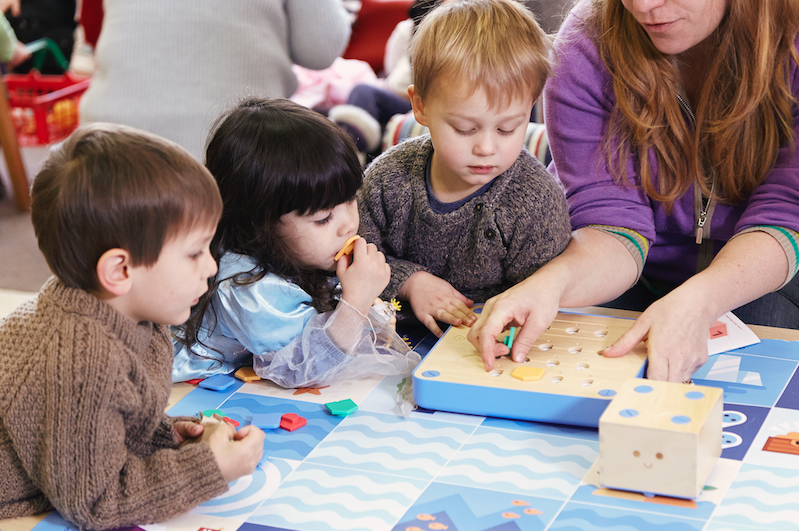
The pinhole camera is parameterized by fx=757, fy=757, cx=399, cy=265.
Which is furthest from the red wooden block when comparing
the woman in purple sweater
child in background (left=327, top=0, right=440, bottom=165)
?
child in background (left=327, top=0, right=440, bottom=165)

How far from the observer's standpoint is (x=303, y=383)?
953 millimetres

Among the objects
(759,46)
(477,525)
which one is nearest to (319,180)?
(477,525)

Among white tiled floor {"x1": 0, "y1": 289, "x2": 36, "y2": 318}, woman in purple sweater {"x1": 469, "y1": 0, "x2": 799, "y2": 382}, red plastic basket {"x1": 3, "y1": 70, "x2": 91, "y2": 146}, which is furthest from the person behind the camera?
Result: red plastic basket {"x1": 3, "y1": 70, "x2": 91, "y2": 146}

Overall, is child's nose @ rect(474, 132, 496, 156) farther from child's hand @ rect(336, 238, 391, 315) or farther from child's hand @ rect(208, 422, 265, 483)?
child's hand @ rect(208, 422, 265, 483)

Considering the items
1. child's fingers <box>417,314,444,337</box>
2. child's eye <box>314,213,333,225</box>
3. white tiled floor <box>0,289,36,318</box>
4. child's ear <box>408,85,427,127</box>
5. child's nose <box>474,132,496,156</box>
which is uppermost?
child's ear <box>408,85,427,127</box>

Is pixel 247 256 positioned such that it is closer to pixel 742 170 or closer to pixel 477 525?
pixel 477 525

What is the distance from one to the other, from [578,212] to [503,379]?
409 mm

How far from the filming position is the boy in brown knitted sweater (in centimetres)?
65

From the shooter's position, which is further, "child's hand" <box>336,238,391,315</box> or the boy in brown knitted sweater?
"child's hand" <box>336,238,391,315</box>

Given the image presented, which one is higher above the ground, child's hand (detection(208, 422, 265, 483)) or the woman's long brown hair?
the woman's long brown hair

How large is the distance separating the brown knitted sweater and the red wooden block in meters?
0.16

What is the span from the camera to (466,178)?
3.52 ft

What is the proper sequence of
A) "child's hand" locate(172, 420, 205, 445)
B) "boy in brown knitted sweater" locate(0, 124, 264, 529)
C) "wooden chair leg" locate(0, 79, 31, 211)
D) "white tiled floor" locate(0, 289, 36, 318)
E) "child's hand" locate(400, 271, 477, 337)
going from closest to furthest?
"boy in brown knitted sweater" locate(0, 124, 264, 529) < "child's hand" locate(172, 420, 205, 445) < "child's hand" locate(400, 271, 477, 337) < "white tiled floor" locate(0, 289, 36, 318) < "wooden chair leg" locate(0, 79, 31, 211)

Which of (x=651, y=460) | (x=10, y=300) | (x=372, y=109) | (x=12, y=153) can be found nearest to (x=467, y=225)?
(x=651, y=460)
